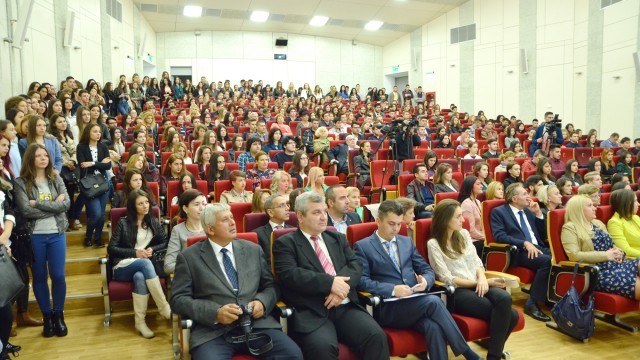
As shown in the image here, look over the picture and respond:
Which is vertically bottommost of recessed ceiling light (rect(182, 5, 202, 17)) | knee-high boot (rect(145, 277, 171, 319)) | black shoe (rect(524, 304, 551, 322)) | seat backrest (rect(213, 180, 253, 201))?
black shoe (rect(524, 304, 551, 322))

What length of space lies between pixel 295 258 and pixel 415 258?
705 mm

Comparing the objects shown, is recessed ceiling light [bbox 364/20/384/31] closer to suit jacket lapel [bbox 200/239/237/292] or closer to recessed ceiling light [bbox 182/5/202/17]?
recessed ceiling light [bbox 182/5/202/17]

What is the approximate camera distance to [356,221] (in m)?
3.47

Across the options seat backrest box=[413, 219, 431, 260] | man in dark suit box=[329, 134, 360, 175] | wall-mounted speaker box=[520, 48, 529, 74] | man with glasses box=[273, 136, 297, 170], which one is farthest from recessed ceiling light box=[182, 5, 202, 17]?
seat backrest box=[413, 219, 431, 260]

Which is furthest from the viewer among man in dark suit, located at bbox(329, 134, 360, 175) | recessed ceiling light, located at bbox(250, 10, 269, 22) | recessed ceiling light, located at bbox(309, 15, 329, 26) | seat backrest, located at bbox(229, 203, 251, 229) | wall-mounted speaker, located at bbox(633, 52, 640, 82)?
recessed ceiling light, located at bbox(309, 15, 329, 26)

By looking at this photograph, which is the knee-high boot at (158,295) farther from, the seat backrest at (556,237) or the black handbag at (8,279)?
the seat backrest at (556,237)

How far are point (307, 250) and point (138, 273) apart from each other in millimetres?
1312

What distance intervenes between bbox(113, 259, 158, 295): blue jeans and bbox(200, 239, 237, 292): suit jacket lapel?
3.28 ft

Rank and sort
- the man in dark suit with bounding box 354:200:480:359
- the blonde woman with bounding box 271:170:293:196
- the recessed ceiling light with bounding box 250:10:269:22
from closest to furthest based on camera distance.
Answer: the man in dark suit with bounding box 354:200:480:359 → the blonde woman with bounding box 271:170:293:196 → the recessed ceiling light with bounding box 250:10:269:22

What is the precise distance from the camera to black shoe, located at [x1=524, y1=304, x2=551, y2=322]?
344 cm

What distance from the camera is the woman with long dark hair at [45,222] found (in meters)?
2.98

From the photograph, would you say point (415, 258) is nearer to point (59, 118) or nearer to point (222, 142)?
point (59, 118)

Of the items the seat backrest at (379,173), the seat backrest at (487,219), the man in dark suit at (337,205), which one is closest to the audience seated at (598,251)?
the seat backrest at (487,219)

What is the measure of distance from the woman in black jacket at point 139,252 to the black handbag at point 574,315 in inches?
97.0
